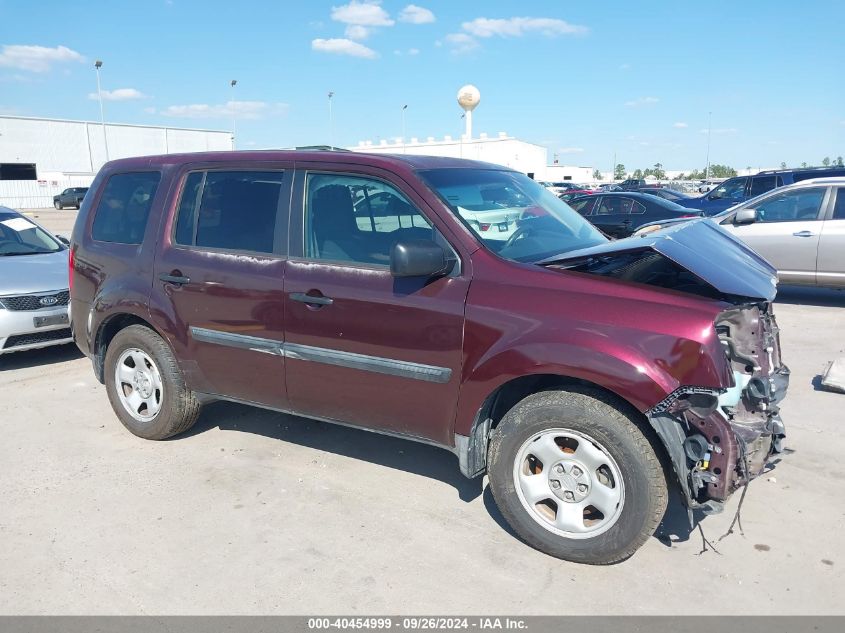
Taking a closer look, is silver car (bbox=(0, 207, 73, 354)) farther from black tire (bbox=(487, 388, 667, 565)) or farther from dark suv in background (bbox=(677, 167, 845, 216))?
dark suv in background (bbox=(677, 167, 845, 216))

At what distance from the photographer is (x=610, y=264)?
3.33 metres

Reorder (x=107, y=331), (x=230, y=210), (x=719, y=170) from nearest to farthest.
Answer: (x=230, y=210) < (x=107, y=331) < (x=719, y=170)

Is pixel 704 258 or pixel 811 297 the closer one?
pixel 704 258

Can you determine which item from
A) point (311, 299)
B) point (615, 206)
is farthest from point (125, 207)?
point (615, 206)

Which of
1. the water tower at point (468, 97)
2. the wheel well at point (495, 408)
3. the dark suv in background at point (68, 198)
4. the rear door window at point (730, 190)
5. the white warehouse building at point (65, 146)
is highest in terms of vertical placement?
the water tower at point (468, 97)

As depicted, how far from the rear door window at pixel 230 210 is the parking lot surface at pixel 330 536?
149 cm

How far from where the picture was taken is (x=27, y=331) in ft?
21.9

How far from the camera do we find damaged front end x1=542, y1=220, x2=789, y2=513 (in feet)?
9.83

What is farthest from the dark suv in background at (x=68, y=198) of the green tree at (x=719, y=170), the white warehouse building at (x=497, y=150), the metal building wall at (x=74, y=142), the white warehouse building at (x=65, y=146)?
the green tree at (x=719, y=170)

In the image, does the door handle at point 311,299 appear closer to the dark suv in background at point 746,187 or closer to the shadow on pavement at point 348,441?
the shadow on pavement at point 348,441

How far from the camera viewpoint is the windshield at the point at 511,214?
3676mm

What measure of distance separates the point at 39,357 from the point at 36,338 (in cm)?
63

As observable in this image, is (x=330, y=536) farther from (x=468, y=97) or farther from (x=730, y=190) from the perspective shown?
(x=468, y=97)

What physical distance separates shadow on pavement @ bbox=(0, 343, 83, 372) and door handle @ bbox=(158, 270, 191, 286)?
136 inches
